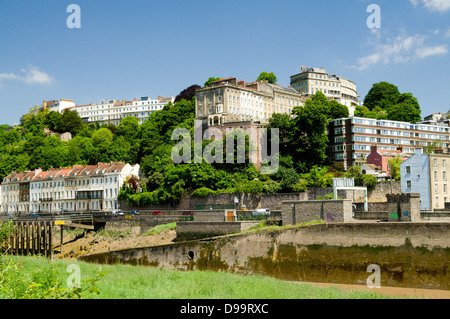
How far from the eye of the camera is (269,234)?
98.2ft

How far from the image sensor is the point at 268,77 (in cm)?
11456

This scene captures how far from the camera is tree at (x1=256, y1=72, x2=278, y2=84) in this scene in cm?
11454

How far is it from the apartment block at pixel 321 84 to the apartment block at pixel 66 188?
213 ft

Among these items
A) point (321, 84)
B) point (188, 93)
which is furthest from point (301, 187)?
point (321, 84)

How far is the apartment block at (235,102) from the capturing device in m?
85.3

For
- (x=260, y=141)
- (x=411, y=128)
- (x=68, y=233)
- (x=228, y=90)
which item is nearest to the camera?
(x=68, y=233)

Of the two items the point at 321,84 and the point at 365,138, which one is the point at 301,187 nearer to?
the point at 365,138

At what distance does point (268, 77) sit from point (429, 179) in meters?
73.3

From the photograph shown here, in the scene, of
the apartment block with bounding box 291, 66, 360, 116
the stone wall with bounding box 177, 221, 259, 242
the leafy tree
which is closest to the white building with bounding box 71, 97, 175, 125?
the apartment block with bounding box 291, 66, 360, 116

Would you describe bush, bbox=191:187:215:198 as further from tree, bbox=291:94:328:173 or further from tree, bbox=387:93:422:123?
tree, bbox=387:93:422:123

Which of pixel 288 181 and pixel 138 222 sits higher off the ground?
pixel 288 181
